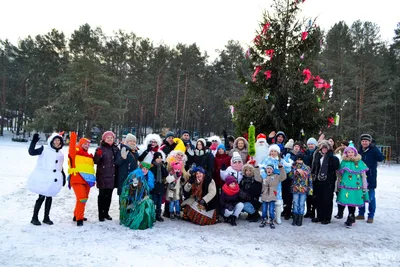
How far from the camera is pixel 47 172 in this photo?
5457mm

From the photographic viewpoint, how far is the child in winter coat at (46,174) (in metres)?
5.34

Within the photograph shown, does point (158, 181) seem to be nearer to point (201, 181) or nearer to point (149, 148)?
point (149, 148)

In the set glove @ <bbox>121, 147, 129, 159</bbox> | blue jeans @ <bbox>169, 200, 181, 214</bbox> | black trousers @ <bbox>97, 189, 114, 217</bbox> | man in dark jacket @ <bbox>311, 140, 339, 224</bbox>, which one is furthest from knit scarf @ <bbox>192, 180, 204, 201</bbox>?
man in dark jacket @ <bbox>311, 140, 339, 224</bbox>

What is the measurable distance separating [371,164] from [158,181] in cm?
483

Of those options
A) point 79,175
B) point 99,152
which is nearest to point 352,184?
point 99,152

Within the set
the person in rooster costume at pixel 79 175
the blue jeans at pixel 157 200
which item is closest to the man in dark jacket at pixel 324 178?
the blue jeans at pixel 157 200

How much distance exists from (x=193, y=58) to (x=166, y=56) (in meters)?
4.01

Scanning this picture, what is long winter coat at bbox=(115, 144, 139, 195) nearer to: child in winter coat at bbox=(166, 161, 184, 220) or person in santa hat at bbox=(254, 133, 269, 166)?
child in winter coat at bbox=(166, 161, 184, 220)

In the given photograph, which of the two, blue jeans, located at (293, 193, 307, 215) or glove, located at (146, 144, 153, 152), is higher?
glove, located at (146, 144, 153, 152)

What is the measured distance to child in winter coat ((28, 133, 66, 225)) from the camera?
5.34m

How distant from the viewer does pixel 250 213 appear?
20.6ft

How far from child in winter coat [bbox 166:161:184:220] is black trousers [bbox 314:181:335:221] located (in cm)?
300

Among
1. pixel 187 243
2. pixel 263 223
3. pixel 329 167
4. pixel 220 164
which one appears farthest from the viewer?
pixel 220 164

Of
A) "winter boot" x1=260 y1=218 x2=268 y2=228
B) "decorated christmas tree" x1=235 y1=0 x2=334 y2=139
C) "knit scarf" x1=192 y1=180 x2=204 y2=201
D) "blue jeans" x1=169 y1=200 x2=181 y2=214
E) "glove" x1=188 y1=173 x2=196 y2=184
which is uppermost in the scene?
"decorated christmas tree" x1=235 y1=0 x2=334 y2=139
